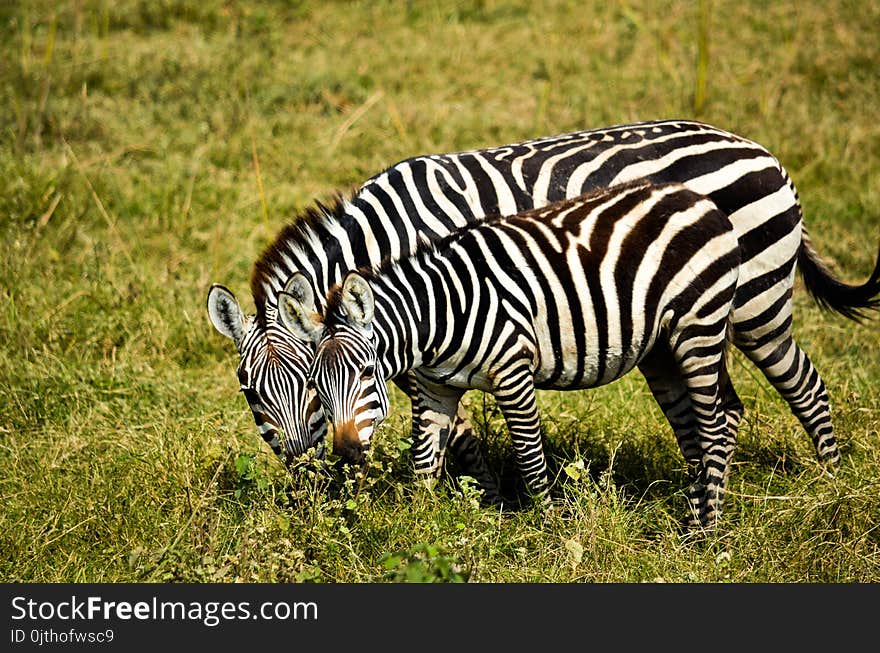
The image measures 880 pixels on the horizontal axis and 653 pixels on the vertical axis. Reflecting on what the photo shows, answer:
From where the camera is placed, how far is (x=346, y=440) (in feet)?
15.7

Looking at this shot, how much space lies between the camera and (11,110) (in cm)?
1115

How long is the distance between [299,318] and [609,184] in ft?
6.90

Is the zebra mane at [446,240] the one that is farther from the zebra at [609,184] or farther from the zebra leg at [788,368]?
the zebra leg at [788,368]

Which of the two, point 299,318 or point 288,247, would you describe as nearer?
point 299,318

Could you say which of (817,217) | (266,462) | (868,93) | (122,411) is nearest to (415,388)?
(266,462)

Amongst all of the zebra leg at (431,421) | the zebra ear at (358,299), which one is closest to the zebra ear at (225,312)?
the zebra ear at (358,299)

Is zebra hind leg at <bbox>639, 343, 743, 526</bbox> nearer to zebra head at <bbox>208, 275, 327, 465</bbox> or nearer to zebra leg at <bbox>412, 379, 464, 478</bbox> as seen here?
zebra leg at <bbox>412, 379, 464, 478</bbox>

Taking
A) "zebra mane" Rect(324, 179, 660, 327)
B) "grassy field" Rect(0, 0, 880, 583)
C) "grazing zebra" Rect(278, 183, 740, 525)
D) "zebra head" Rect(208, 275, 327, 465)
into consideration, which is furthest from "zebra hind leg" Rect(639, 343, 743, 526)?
"zebra head" Rect(208, 275, 327, 465)

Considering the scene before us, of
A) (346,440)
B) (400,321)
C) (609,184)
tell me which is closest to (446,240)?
(400,321)

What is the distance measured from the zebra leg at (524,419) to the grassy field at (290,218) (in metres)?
→ 0.20

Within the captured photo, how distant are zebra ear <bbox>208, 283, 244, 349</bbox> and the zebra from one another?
372 mm

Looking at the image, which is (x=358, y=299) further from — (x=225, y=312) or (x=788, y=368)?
(x=788, y=368)

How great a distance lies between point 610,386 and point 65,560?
379 cm
